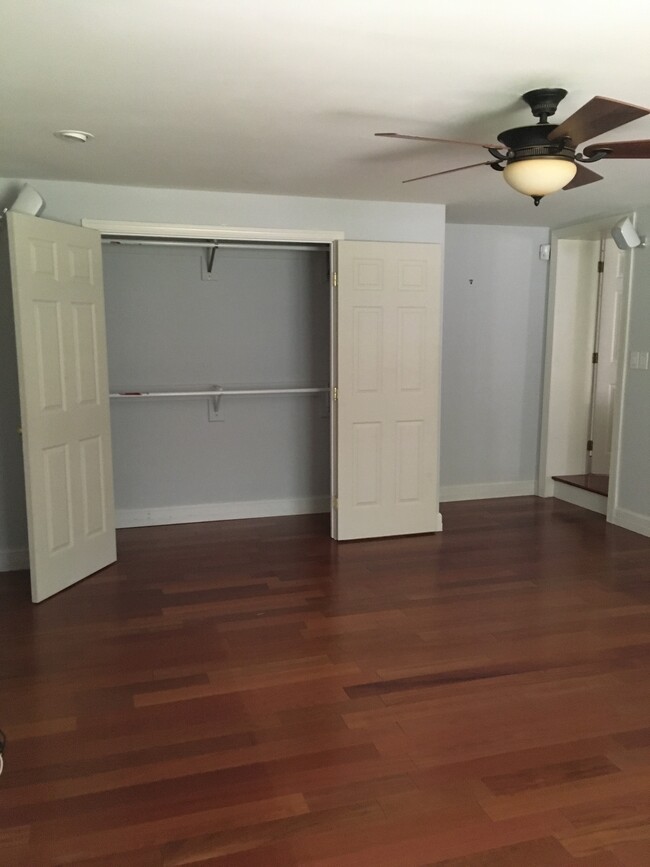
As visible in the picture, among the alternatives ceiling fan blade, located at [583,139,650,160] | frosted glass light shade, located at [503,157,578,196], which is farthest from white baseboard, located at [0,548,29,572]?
ceiling fan blade, located at [583,139,650,160]

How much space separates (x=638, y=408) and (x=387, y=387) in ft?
6.08

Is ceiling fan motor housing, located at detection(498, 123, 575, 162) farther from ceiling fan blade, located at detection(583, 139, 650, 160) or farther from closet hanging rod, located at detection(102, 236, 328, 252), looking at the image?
closet hanging rod, located at detection(102, 236, 328, 252)

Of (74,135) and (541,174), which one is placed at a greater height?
(74,135)

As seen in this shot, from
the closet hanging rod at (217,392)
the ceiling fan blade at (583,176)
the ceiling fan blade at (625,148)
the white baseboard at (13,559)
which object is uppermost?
the ceiling fan blade at (625,148)

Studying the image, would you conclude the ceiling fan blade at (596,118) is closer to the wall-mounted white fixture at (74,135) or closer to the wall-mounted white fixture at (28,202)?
the wall-mounted white fixture at (74,135)

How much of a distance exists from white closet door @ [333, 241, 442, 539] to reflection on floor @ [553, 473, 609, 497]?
1522 millimetres

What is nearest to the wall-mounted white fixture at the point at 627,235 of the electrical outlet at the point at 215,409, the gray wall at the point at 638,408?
the gray wall at the point at 638,408

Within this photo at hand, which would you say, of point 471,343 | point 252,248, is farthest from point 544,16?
point 471,343

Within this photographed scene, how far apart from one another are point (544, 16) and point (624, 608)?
112 inches

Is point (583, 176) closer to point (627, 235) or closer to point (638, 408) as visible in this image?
point (627, 235)

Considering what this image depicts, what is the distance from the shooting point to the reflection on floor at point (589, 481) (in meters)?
5.50

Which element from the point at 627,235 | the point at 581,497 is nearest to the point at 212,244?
the point at 627,235

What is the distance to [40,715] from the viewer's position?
257cm

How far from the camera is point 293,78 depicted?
2.36 metres
